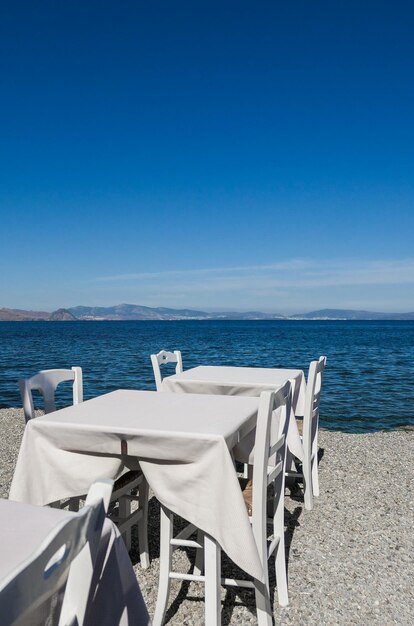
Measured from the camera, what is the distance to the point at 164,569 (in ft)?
9.57

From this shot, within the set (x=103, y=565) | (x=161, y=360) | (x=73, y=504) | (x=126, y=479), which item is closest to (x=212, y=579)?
(x=126, y=479)

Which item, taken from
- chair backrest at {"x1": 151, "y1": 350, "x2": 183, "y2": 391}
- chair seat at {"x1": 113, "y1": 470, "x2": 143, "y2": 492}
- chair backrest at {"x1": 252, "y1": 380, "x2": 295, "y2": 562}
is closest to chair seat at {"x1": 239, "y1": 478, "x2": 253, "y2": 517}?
chair backrest at {"x1": 252, "y1": 380, "x2": 295, "y2": 562}

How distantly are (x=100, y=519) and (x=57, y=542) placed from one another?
0.72 feet

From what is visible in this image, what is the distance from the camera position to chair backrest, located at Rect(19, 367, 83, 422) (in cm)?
327

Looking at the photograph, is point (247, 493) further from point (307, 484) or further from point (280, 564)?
point (307, 484)

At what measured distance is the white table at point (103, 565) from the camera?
5.12ft

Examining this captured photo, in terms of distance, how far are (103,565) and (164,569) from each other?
4.71ft

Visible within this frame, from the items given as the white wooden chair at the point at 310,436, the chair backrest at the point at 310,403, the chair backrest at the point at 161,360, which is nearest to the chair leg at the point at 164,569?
the white wooden chair at the point at 310,436

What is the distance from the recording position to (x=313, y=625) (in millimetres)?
2863

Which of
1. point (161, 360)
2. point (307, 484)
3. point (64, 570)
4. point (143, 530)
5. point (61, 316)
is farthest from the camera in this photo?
point (61, 316)

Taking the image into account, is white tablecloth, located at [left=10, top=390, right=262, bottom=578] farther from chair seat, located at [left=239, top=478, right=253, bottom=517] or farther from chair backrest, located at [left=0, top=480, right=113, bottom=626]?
chair backrest, located at [left=0, top=480, right=113, bottom=626]

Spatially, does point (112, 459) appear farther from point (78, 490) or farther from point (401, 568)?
point (401, 568)

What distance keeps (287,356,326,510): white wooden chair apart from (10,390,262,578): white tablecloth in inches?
67.3

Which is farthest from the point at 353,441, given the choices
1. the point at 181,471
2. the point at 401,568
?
the point at 181,471
